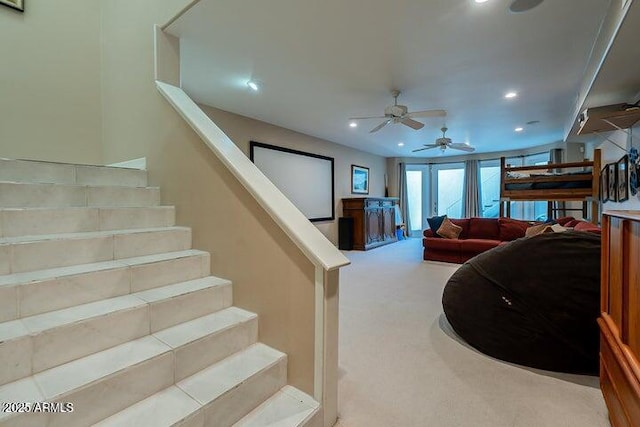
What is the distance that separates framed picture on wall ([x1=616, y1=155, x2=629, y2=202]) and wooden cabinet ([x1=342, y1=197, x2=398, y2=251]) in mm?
4106

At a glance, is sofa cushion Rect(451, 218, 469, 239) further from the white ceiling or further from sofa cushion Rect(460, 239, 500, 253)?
the white ceiling

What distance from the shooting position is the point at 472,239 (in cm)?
534

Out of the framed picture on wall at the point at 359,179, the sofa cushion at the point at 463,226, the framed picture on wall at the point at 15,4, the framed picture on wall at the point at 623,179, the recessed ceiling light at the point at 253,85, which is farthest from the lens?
the framed picture on wall at the point at 359,179

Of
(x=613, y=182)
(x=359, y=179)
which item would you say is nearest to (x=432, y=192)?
(x=359, y=179)

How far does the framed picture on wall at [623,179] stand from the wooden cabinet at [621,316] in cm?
247

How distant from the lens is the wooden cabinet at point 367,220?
6699mm

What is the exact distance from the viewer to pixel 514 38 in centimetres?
248

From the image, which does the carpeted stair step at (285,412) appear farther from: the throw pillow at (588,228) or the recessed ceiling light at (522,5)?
the recessed ceiling light at (522,5)

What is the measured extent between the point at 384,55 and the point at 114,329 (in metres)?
2.93

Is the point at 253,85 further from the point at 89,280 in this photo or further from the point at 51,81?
the point at 89,280

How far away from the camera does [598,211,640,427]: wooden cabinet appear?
1.08 m

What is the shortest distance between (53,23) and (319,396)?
145 inches

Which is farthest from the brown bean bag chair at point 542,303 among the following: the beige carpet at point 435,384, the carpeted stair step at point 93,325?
the carpeted stair step at point 93,325

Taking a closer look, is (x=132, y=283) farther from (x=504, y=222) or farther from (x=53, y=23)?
(x=504, y=222)
